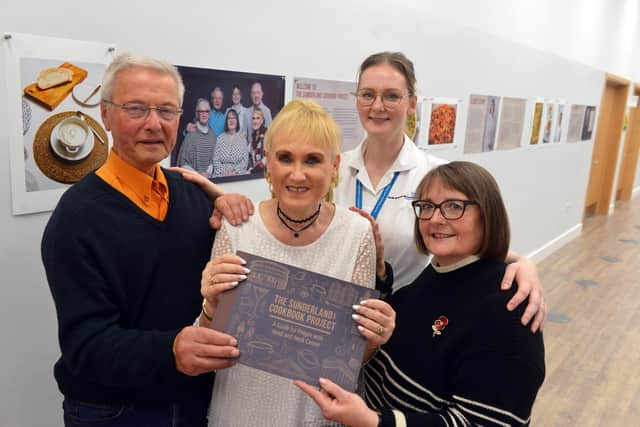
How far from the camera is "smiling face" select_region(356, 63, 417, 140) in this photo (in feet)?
6.96

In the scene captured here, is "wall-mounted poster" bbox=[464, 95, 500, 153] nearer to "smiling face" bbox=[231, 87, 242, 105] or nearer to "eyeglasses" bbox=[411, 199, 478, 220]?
"smiling face" bbox=[231, 87, 242, 105]

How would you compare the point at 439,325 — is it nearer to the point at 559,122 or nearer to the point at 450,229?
the point at 450,229

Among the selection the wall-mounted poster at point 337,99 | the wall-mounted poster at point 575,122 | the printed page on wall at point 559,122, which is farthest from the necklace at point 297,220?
the wall-mounted poster at point 575,122

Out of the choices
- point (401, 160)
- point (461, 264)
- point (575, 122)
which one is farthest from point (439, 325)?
point (575, 122)

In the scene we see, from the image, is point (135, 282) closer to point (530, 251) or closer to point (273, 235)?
point (273, 235)

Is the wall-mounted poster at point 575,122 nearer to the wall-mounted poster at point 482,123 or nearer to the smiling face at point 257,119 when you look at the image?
the wall-mounted poster at point 482,123

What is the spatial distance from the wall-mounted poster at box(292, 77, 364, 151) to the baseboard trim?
476 centimetres

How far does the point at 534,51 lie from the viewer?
21.6 feet

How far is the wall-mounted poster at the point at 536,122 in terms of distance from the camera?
693 centimetres

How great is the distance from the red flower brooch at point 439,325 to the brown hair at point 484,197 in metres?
0.25

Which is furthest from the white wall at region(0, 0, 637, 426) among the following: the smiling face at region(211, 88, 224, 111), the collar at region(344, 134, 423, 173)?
the collar at region(344, 134, 423, 173)

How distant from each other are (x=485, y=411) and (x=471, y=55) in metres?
4.63

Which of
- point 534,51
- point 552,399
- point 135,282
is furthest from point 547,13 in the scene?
point 135,282

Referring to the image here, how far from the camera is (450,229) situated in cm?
159
